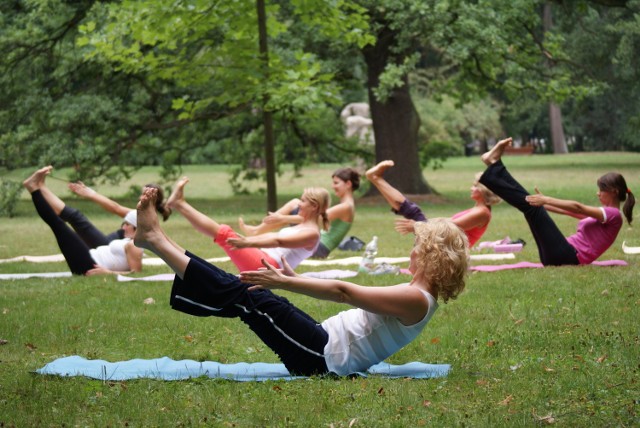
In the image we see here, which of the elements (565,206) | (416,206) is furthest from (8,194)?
(565,206)

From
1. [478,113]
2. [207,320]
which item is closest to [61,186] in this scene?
[478,113]

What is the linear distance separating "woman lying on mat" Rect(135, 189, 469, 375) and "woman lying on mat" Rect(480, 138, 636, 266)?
3.98m

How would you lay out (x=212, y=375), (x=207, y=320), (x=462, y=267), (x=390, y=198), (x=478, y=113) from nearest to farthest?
(x=462, y=267) → (x=212, y=375) → (x=207, y=320) → (x=390, y=198) → (x=478, y=113)

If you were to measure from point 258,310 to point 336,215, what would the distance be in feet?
19.3

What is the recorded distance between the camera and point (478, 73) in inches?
896

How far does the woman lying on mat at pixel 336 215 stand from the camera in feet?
33.1

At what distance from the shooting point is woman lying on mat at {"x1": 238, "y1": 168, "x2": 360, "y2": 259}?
10.1 m

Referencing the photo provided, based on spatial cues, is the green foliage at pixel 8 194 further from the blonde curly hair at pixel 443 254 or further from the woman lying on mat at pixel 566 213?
the blonde curly hair at pixel 443 254

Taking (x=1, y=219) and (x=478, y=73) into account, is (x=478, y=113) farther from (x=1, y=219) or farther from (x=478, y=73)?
(x=1, y=219)

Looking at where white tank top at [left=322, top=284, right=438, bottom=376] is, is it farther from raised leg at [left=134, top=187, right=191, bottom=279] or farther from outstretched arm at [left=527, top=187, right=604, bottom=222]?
outstretched arm at [left=527, top=187, right=604, bottom=222]

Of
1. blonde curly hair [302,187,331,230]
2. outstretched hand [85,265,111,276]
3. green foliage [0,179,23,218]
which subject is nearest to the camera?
blonde curly hair [302,187,331,230]

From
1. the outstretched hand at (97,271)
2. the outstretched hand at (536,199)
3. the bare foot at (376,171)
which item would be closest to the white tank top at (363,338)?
the outstretched hand at (536,199)

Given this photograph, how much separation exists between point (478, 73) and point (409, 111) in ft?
6.35

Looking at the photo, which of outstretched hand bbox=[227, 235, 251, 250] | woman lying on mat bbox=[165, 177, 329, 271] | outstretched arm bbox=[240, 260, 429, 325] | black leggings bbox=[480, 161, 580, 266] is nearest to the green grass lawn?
black leggings bbox=[480, 161, 580, 266]
